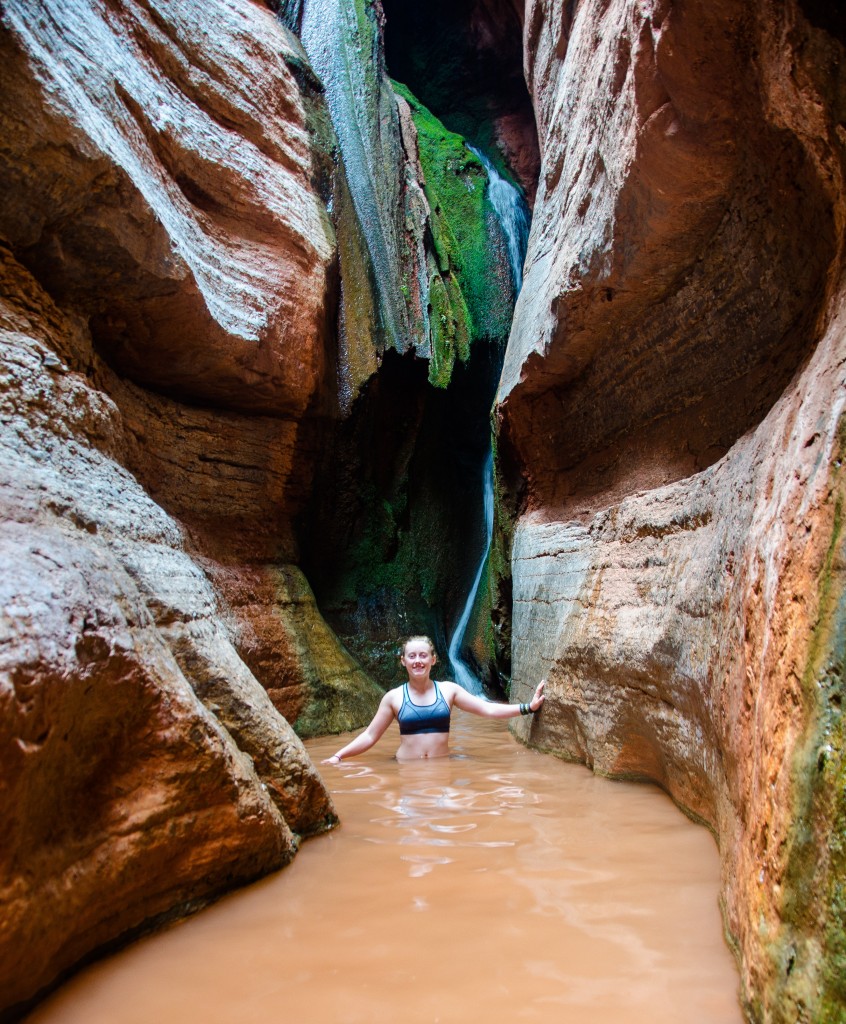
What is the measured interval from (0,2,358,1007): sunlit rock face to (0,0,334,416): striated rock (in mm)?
20

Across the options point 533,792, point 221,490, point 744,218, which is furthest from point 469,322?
point 533,792

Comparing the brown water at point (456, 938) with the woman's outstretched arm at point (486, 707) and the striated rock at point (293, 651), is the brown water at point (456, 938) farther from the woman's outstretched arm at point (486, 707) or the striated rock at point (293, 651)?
the striated rock at point (293, 651)

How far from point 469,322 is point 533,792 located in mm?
7522

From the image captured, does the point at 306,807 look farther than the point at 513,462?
No

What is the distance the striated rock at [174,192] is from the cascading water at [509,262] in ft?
12.3

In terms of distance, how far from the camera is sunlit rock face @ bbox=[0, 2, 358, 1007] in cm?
181

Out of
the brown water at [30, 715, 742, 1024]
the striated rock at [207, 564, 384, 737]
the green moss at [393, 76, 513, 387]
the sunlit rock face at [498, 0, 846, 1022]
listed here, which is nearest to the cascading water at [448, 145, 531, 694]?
the green moss at [393, 76, 513, 387]

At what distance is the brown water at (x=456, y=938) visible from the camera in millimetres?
1532

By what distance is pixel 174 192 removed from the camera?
207 inches

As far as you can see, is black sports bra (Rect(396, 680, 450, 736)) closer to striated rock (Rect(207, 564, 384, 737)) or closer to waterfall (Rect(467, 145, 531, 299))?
striated rock (Rect(207, 564, 384, 737))

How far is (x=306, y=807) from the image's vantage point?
280 cm

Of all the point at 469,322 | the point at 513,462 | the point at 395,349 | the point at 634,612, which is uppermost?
the point at 469,322

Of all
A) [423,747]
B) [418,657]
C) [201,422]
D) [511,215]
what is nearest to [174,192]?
[201,422]

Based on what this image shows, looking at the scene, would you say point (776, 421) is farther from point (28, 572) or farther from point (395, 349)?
point (395, 349)
